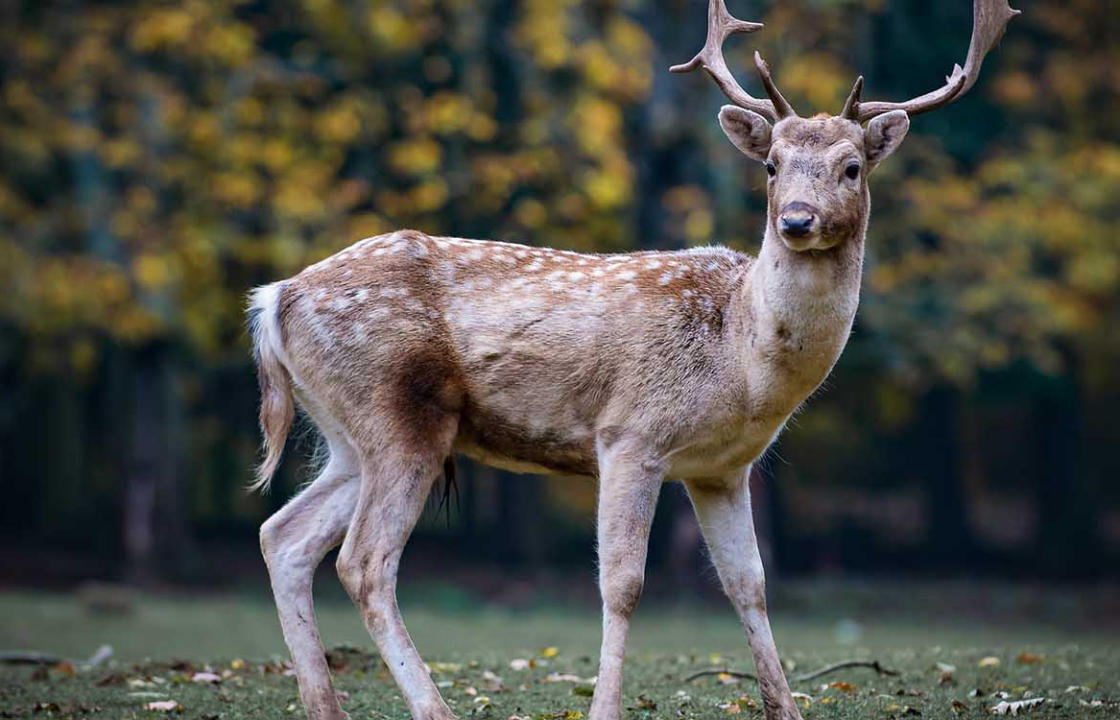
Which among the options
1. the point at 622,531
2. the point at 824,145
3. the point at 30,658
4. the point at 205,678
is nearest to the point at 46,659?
the point at 30,658

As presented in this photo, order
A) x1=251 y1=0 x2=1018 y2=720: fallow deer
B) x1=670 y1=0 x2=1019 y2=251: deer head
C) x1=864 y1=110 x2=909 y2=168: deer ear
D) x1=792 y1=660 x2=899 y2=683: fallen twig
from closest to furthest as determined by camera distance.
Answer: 1. x1=670 y1=0 x2=1019 y2=251: deer head
2. x1=251 y1=0 x2=1018 y2=720: fallow deer
3. x1=864 y1=110 x2=909 y2=168: deer ear
4. x1=792 y1=660 x2=899 y2=683: fallen twig

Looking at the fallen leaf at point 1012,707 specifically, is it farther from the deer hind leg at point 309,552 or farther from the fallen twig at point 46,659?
the fallen twig at point 46,659

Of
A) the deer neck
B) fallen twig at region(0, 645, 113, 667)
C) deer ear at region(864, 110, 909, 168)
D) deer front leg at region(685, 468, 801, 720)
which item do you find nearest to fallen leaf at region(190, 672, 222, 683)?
fallen twig at region(0, 645, 113, 667)

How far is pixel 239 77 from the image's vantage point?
16719 millimetres

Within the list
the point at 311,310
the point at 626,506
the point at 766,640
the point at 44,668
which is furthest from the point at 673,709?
the point at 44,668

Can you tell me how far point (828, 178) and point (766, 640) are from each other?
1.93 m

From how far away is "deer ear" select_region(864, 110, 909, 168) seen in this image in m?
6.61

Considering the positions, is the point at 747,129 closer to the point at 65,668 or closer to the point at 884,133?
the point at 884,133

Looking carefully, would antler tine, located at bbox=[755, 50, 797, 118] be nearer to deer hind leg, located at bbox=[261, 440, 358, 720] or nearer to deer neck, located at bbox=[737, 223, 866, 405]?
deer neck, located at bbox=[737, 223, 866, 405]

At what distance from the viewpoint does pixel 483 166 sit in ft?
55.6

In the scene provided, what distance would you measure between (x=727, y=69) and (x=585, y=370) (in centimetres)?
159

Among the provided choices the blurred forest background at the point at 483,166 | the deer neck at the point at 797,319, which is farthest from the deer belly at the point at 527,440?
the blurred forest background at the point at 483,166

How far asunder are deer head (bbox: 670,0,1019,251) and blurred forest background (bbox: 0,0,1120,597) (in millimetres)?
9286

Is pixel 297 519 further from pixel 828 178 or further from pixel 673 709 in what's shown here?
pixel 828 178
